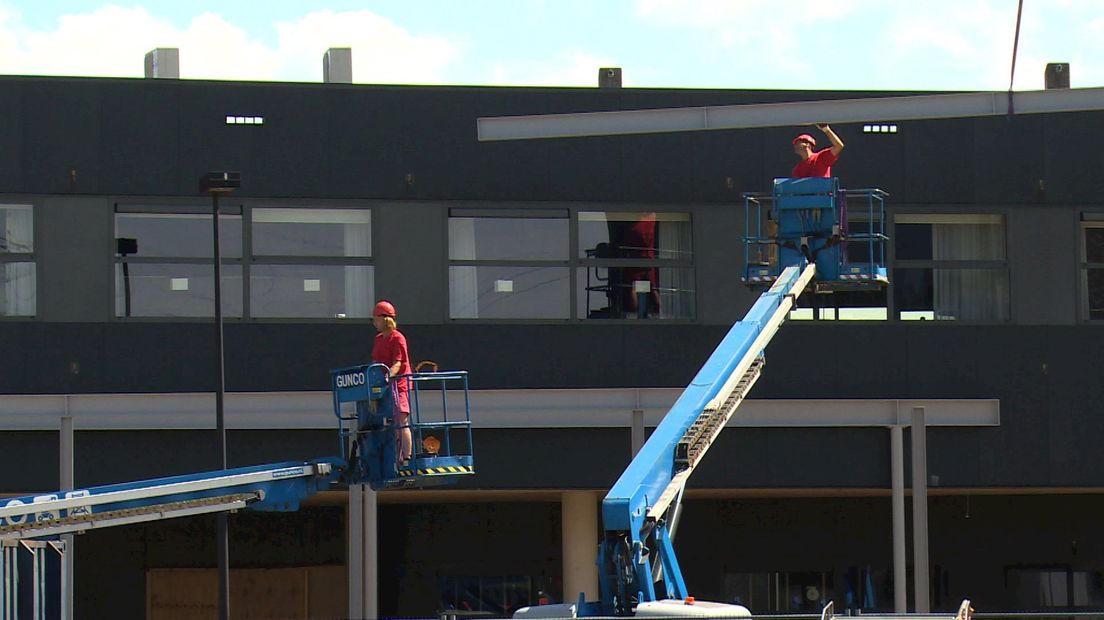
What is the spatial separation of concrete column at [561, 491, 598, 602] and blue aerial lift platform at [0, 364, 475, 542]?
11347 mm

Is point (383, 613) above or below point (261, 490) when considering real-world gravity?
below

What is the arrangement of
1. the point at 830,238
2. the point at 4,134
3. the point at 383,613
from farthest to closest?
the point at 383,613 → the point at 4,134 → the point at 830,238

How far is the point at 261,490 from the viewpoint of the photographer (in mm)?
16297

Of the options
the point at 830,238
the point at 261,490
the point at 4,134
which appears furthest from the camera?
the point at 4,134

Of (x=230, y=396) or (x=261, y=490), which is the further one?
(x=230, y=396)

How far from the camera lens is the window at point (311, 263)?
2591 cm

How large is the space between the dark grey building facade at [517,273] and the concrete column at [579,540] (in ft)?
3.95

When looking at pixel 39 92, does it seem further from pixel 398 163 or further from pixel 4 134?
pixel 398 163

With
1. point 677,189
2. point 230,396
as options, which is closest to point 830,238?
point 677,189

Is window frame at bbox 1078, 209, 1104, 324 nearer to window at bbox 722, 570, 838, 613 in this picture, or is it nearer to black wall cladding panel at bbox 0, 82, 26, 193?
window at bbox 722, 570, 838, 613

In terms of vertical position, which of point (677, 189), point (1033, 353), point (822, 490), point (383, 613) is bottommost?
point (383, 613)

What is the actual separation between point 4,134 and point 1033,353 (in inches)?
590

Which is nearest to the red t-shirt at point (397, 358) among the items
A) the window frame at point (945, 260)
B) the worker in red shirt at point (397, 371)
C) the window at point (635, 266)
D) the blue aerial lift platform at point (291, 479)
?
the worker in red shirt at point (397, 371)

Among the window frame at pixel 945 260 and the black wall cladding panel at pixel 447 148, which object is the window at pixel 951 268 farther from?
the black wall cladding panel at pixel 447 148
